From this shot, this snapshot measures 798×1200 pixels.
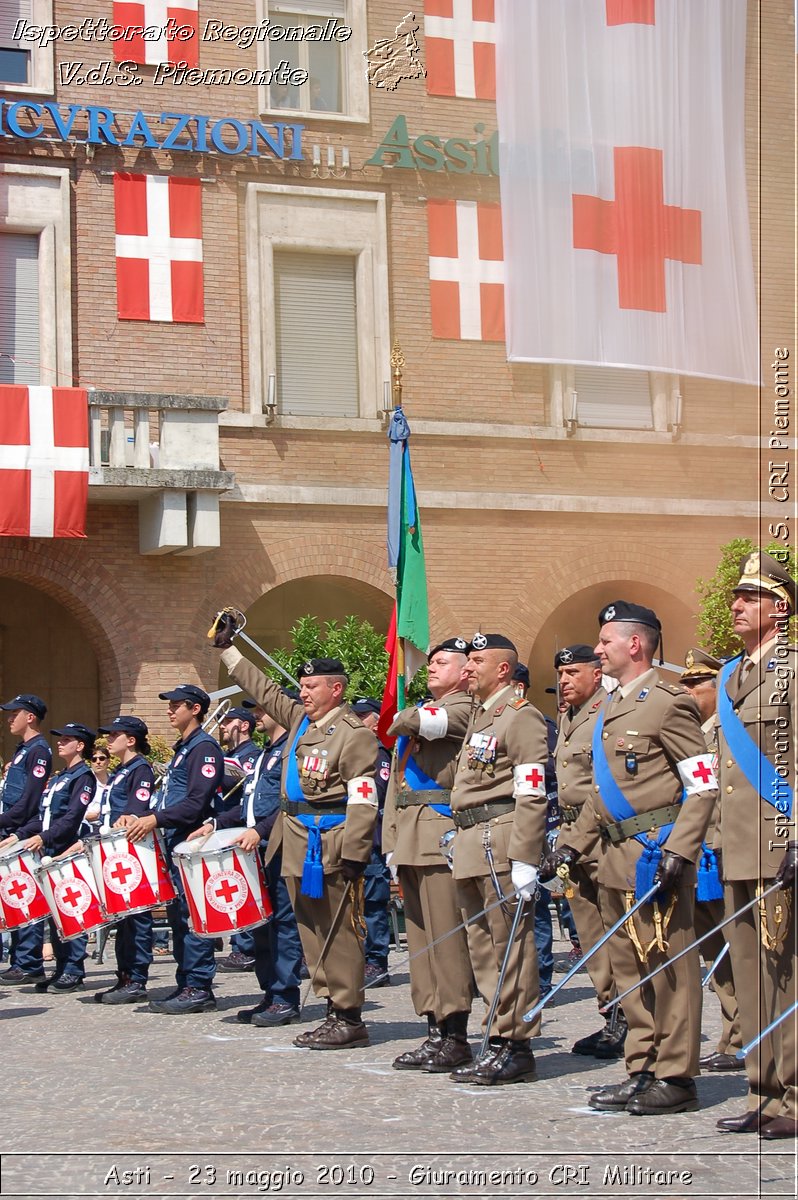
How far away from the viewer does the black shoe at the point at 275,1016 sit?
9844mm

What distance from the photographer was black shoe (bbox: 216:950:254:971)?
43.9 ft

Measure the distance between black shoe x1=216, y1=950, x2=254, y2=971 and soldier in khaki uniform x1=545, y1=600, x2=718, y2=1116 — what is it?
6692mm

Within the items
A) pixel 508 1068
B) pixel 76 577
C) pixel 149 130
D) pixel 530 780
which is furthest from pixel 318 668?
pixel 149 130

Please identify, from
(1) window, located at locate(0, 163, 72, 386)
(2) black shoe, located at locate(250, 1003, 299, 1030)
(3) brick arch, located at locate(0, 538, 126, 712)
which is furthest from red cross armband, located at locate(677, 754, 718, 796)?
(1) window, located at locate(0, 163, 72, 386)

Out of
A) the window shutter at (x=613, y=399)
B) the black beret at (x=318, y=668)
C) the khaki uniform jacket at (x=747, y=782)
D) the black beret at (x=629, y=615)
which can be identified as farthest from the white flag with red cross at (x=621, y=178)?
A: the khaki uniform jacket at (x=747, y=782)

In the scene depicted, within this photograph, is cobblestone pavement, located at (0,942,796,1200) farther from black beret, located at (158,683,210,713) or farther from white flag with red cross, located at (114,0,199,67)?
white flag with red cross, located at (114,0,199,67)

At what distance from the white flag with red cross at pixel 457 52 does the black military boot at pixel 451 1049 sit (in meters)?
14.7

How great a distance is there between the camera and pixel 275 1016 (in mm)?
9867

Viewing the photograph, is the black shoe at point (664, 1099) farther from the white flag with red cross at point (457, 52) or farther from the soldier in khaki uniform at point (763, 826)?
the white flag with red cross at point (457, 52)

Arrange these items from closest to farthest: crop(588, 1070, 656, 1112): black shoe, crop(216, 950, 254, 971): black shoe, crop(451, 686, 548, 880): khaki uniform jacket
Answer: crop(588, 1070, 656, 1112): black shoe, crop(451, 686, 548, 880): khaki uniform jacket, crop(216, 950, 254, 971): black shoe

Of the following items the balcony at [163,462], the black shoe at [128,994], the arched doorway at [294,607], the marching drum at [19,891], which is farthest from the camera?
the arched doorway at [294,607]

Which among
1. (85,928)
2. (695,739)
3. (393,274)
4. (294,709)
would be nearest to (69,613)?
(393,274)

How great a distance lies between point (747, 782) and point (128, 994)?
598 cm

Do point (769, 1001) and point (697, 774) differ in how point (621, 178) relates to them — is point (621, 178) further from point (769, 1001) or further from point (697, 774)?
point (769, 1001)
